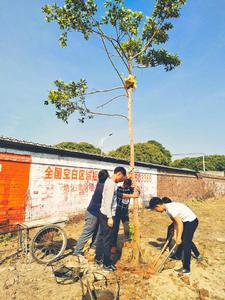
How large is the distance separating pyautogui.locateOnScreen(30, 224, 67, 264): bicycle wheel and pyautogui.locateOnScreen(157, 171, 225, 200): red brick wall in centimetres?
1169

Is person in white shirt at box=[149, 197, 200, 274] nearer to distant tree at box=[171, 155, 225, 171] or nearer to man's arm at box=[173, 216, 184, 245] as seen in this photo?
man's arm at box=[173, 216, 184, 245]

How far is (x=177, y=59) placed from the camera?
24.0 ft

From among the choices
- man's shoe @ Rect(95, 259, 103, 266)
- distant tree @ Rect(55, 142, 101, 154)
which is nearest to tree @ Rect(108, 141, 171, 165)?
distant tree @ Rect(55, 142, 101, 154)

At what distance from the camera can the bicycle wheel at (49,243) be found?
5529mm

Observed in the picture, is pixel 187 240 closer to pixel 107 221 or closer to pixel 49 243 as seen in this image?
pixel 107 221

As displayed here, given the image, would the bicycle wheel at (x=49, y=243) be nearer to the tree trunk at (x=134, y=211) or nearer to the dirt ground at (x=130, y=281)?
the dirt ground at (x=130, y=281)

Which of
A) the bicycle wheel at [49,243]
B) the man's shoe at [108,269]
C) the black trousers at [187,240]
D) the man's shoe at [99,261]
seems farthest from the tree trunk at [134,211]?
the bicycle wheel at [49,243]

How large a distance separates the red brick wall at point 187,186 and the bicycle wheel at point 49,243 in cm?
1169

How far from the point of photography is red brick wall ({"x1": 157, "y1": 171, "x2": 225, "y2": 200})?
17.2 metres

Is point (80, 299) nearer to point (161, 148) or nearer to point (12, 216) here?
point (12, 216)

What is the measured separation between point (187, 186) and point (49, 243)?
53.6 feet

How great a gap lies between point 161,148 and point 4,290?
1673 inches

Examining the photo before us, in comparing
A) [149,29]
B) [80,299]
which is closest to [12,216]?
[80,299]

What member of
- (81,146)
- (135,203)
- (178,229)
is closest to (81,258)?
(135,203)
